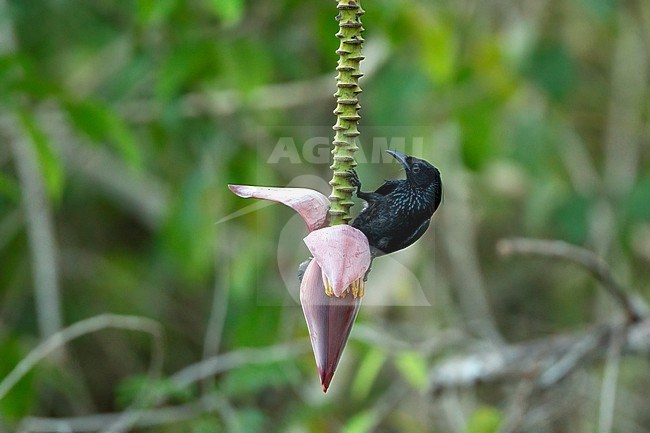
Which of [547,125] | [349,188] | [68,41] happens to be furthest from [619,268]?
[349,188]

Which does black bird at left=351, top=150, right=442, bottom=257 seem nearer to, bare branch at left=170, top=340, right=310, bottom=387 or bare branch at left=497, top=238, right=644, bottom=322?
bare branch at left=497, top=238, right=644, bottom=322

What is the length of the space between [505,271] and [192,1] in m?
1.31

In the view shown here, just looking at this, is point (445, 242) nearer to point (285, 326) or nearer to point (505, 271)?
point (505, 271)

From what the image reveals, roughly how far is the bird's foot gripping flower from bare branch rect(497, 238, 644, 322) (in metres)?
0.46

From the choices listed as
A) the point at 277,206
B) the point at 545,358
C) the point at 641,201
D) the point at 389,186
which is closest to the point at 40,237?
the point at 277,206

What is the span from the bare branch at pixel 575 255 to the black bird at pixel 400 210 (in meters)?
0.44

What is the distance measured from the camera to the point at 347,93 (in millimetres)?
276

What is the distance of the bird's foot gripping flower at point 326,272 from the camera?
0.92 ft

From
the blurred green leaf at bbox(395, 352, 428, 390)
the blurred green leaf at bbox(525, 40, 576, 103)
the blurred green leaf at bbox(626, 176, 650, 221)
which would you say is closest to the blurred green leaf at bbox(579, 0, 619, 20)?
the blurred green leaf at bbox(525, 40, 576, 103)

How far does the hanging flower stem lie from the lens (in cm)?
27

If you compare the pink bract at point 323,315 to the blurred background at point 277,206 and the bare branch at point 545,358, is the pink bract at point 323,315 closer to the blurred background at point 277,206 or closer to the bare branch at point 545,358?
the blurred background at point 277,206

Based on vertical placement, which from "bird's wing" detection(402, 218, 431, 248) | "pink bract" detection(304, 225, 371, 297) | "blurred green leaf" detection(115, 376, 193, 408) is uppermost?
"bird's wing" detection(402, 218, 431, 248)

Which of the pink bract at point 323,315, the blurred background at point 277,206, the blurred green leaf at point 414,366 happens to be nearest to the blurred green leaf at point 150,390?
the blurred background at point 277,206

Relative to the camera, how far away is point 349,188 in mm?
288
